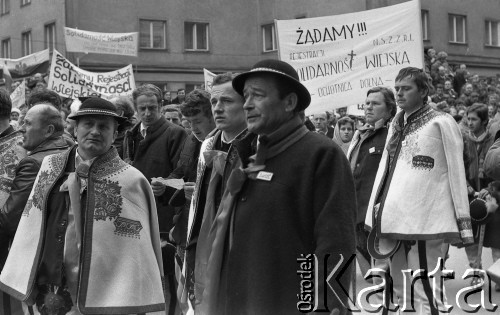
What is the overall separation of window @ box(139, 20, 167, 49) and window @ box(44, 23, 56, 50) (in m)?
3.64

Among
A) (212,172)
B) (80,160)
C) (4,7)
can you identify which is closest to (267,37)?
(4,7)

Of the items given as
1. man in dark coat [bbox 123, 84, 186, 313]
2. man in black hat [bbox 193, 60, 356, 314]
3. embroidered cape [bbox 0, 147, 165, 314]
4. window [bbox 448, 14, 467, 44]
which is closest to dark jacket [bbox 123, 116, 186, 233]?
man in dark coat [bbox 123, 84, 186, 313]

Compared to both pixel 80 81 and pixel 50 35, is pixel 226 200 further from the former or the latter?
pixel 50 35

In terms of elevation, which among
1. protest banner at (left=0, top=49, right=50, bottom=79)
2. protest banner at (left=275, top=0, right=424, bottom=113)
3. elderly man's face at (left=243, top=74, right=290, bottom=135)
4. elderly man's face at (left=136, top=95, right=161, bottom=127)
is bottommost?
elderly man's face at (left=243, top=74, right=290, bottom=135)

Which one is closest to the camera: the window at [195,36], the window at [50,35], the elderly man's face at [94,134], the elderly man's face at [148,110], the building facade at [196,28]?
the elderly man's face at [94,134]

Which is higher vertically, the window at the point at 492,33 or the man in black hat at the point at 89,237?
the window at the point at 492,33

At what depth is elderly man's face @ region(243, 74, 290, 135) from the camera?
448 centimetres

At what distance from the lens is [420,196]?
7.07 m

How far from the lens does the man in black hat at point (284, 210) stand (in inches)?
167

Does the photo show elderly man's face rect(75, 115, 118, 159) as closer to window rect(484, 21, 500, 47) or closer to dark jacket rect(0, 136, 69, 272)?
dark jacket rect(0, 136, 69, 272)

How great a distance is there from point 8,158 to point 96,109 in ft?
4.84

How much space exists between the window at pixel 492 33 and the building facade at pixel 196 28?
5 centimetres

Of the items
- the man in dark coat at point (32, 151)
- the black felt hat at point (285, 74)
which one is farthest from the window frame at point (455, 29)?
the black felt hat at point (285, 74)

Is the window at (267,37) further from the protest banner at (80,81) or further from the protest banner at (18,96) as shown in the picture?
the protest banner at (18,96)
